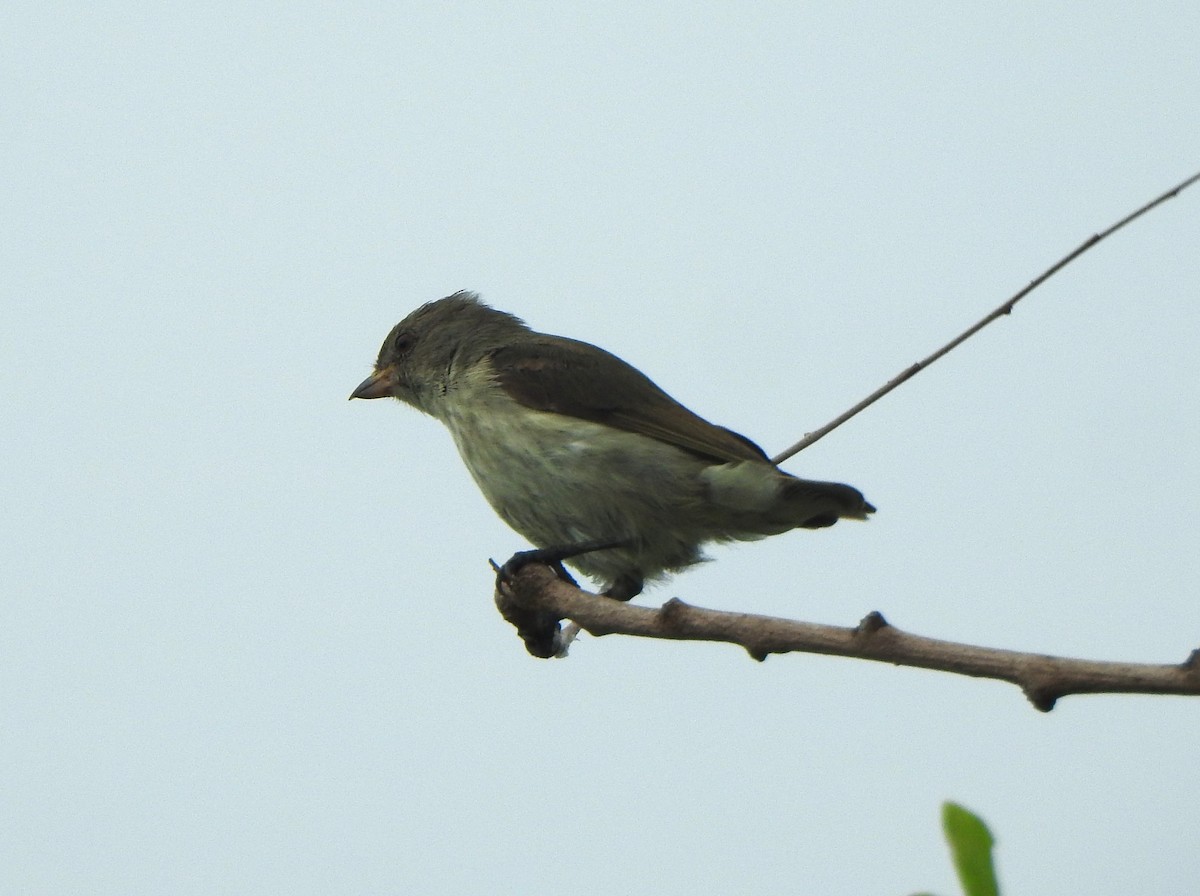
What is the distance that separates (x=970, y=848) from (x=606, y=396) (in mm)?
4271

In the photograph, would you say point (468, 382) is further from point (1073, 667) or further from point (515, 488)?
point (1073, 667)

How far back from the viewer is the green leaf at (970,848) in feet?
4.33

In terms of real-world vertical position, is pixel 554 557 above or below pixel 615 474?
below

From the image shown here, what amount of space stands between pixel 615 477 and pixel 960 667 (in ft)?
9.74

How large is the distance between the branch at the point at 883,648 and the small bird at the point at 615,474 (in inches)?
56.1

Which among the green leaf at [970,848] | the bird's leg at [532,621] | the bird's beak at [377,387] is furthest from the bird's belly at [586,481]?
the green leaf at [970,848]

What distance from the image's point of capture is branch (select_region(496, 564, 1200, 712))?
1.97 m

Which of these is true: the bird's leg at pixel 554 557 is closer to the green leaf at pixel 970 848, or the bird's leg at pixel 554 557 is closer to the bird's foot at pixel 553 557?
the bird's foot at pixel 553 557

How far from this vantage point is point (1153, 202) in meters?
3.38

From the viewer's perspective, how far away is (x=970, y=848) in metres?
1.35

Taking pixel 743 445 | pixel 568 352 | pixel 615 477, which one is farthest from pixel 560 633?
pixel 568 352

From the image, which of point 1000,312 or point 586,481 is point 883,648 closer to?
point 1000,312

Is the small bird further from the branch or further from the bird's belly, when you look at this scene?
the branch

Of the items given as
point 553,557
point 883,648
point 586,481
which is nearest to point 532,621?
point 553,557
